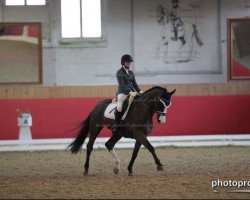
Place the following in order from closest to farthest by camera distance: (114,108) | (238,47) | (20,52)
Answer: (114,108) < (20,52) < (238,47)

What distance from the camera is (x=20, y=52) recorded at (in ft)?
52.4

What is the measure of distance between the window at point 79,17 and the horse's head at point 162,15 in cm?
153

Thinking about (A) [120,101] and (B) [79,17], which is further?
(B) [79,17]

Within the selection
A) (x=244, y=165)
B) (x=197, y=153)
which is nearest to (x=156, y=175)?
(x=244, y=165)

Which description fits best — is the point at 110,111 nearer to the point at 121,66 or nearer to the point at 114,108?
the point at 114,108

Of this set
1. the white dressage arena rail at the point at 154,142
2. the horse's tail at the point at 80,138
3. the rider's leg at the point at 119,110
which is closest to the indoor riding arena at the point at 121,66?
the white dressage arena rail at the point at 154,142

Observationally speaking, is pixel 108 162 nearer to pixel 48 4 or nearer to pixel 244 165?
pixel 244 165

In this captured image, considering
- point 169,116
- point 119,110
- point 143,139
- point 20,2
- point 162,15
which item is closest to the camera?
point 143,139

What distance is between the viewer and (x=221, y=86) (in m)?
16.2

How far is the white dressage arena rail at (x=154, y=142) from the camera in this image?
14742mm

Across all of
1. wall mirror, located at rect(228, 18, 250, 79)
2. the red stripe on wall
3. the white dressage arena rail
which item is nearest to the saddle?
the white dressage arena rail

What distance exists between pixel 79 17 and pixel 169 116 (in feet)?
11.3

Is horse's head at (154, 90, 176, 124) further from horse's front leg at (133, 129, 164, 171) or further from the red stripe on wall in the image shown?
the red stripe on wall

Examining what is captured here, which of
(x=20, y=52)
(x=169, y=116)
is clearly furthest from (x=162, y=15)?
(x=20, y=52)
